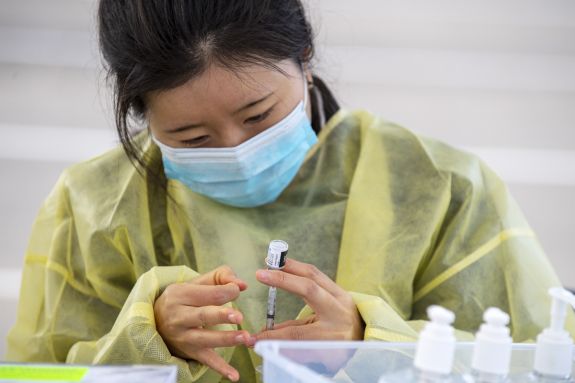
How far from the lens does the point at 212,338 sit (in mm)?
962

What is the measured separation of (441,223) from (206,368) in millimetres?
428

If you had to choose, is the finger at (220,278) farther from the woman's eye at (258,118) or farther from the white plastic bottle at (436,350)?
the white plastic bottle at (436,350)

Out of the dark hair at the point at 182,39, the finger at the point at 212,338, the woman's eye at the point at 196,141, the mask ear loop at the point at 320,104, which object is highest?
the dark hair at the point at 182,39

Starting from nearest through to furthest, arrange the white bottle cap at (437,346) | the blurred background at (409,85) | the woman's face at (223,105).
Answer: the white bottle cap at (437,346), the woman's face at (223,105), the blurred background at (409,85)

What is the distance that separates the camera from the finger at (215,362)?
3.06 ft

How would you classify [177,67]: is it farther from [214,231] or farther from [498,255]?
[498,255]

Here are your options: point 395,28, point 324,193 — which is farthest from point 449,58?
point 324,193

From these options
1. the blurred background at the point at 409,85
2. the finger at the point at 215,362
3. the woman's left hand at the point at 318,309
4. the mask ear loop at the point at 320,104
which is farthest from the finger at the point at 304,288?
the blurred background at the point at 409,85

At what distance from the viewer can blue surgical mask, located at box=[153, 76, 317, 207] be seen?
3.77ft

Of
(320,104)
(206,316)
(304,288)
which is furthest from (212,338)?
(320,104)

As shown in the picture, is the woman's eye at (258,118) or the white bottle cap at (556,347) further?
the woman's eye at (258,118)

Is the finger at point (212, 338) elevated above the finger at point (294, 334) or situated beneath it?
situated beneath

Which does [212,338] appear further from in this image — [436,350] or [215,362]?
[436,350]

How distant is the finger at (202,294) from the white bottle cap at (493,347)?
38cm
